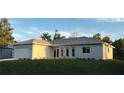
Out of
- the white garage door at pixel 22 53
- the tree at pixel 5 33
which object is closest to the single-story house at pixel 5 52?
the tree at pixel 5 33

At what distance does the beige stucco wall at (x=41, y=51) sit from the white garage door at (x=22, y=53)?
72 centimetres

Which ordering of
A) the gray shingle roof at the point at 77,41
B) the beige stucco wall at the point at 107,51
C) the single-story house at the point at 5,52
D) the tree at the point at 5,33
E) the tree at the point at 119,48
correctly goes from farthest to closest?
the single-story house at the point at 5,52 → the tree at the point at 5,33 → the tree at the point at 119,48 → the gray shingle roof at the point at 77,41 → the beige stucco wall at the point at 107,51

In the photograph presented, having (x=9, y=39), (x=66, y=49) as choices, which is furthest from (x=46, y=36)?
(x=66, y=49)

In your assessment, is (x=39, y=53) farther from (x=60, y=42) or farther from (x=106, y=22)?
(x=106, y=22)

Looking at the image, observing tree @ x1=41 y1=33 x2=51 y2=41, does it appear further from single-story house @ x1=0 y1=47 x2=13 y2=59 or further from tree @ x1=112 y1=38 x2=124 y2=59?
tree @ x1=112 y1=38 x2=124 y2=59

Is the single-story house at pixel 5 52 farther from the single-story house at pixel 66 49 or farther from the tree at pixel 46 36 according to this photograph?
the tree at pixel 46 36

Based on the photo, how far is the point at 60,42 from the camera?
37.4m

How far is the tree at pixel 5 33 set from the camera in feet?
138

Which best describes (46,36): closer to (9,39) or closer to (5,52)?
(5,52)

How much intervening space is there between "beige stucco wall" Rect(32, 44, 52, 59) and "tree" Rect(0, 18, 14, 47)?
27.4 ft

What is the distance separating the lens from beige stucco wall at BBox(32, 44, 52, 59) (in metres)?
35.6
